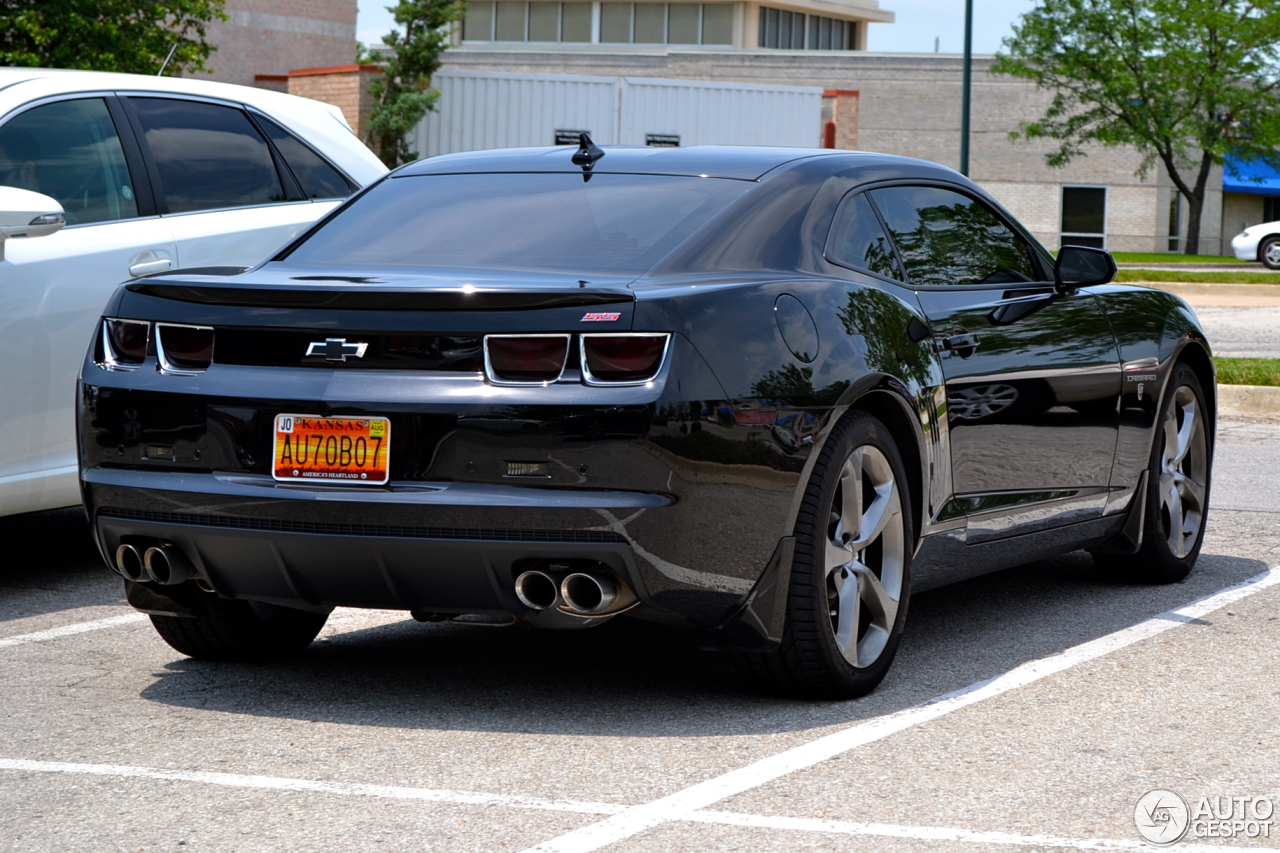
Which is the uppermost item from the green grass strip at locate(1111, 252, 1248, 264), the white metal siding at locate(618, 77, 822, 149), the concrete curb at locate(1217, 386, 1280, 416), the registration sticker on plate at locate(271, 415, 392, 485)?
the white metal siding at locate(618, 77, 822, 149)

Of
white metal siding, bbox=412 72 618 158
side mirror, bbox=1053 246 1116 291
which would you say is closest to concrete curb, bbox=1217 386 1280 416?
side mirror, bbox=1053 246 1116 291

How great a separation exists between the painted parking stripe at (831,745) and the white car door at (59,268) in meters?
2.93

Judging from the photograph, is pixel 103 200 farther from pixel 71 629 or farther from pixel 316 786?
pixel 316 786

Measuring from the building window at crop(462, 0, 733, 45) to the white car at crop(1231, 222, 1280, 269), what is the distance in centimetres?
4029

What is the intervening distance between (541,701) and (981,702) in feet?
3.90

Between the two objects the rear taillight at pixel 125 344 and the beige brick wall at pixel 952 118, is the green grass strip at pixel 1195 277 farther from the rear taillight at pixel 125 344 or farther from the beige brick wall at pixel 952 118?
the beige brick wall at pixel 952 118

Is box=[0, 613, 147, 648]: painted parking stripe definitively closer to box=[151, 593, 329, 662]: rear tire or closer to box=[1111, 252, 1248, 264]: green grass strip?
box=[151, 593, 329, 662]: rear tire

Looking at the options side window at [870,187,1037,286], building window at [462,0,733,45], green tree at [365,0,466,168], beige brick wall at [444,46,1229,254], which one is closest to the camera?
side window at [870,187,1037,286]

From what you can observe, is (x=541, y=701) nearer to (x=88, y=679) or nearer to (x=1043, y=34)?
(x=88, y=679)

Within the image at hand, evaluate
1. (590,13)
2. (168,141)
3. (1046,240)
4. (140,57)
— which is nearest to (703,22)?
(590,13)

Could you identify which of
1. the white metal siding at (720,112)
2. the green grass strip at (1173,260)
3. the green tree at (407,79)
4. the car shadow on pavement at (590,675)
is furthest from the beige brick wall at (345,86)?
the car shadow on pavement at (590,675)

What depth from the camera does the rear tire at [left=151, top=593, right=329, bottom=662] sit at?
5064mm

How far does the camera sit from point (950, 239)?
223 inches

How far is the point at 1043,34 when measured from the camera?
51406mm
